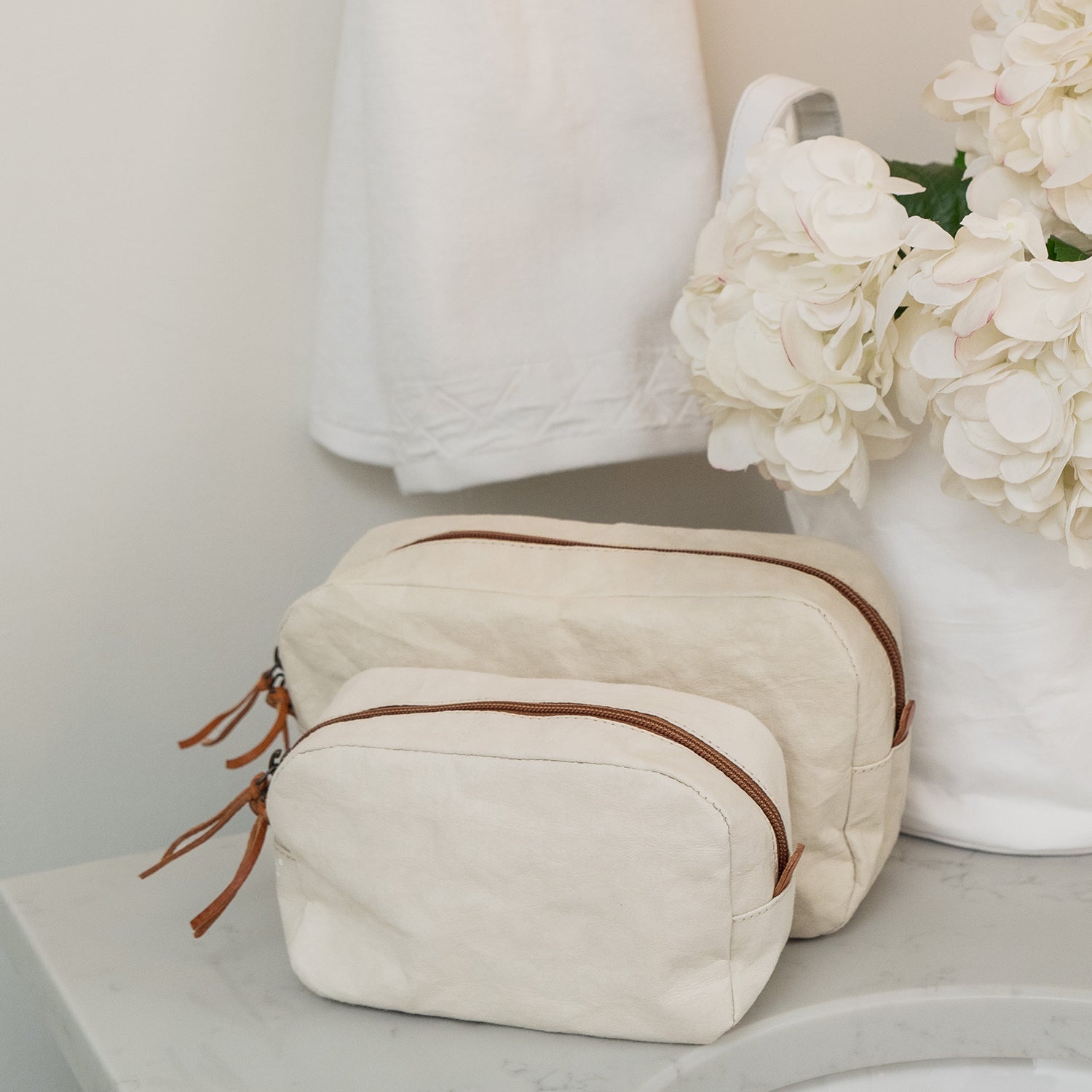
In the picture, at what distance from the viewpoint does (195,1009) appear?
22.1 inches

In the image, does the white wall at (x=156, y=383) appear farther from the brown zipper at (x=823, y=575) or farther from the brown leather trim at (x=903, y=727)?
the brown leather trim at (x=903, y=727)

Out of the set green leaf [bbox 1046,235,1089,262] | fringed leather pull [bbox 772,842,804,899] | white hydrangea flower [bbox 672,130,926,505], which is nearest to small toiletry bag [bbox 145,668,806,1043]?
fringed leather pull [bbox 772,842,804,899]

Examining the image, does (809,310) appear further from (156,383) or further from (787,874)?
(156,383)

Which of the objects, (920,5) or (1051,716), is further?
(920,5)

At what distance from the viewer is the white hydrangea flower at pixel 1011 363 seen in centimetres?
50

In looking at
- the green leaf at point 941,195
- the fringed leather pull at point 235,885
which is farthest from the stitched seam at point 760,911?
the green leaf at point 941,195

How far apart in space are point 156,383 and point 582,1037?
495mm

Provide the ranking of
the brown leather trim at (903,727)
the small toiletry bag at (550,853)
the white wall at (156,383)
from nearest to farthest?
the small toiletry bag at (550,853) → the brown leather trim at (903,727) → the white wall at (156,383)

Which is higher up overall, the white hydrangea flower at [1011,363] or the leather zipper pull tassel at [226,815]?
the white hydrangea flower at [1011,363]

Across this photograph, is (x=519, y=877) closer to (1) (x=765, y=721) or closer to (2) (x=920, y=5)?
(1) (x=765, y=721)

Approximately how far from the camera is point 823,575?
1.90 ft

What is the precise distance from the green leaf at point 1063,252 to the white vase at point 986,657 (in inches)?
4.2

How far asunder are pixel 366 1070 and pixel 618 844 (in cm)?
16

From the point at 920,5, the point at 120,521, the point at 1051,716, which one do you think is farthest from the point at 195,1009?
the point at 920,5
